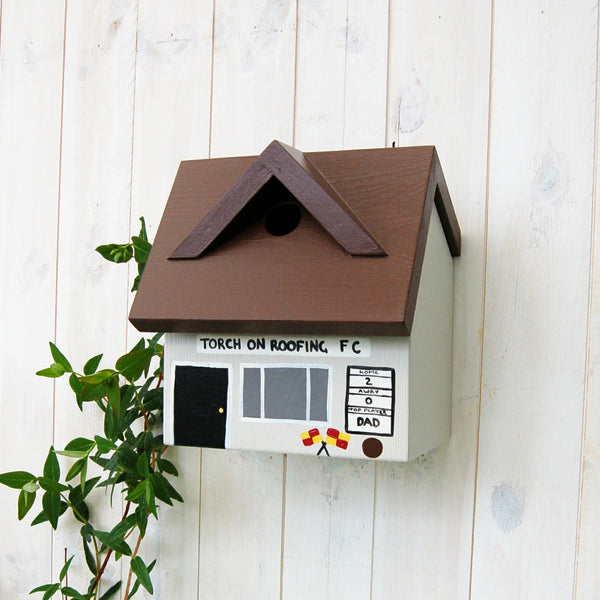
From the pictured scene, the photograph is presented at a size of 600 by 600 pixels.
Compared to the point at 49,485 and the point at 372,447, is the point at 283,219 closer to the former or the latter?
the point at 372,447

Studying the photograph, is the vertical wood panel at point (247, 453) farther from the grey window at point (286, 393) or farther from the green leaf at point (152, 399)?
the grey window at point (286, 393)

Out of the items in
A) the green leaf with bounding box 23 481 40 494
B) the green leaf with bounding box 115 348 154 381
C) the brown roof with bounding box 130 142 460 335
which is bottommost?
the green leaf with bounding box 23 481 40 494

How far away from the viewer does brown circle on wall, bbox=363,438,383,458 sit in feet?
2.66

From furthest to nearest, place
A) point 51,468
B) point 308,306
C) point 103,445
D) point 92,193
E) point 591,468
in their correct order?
point 92,193, point 51,468, point 103,445, point 591,468, point 308,306

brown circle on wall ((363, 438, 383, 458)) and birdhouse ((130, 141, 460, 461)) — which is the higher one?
birdhouse ((130, 141, 460, 461))

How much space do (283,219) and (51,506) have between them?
0.55m

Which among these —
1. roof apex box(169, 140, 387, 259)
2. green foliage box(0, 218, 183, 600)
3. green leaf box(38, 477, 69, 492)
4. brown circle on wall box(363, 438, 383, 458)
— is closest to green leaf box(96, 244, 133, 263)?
green foliage box(0, 218, 183, 600)

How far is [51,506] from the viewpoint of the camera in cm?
110

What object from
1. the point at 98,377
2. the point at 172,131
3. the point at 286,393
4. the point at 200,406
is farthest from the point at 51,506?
the point at 172,131

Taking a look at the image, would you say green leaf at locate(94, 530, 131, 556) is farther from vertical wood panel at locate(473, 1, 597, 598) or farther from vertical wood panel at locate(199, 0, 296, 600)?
vertical wood panel at locate(473, 1, 597, 598)

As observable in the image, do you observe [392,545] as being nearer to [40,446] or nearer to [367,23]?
[40,446]

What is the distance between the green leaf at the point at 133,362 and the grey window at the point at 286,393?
0.64 ft

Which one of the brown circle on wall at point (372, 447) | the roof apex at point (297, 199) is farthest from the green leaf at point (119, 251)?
the brown circle on wall at point (372, 447)

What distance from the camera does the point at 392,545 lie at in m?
1.03
